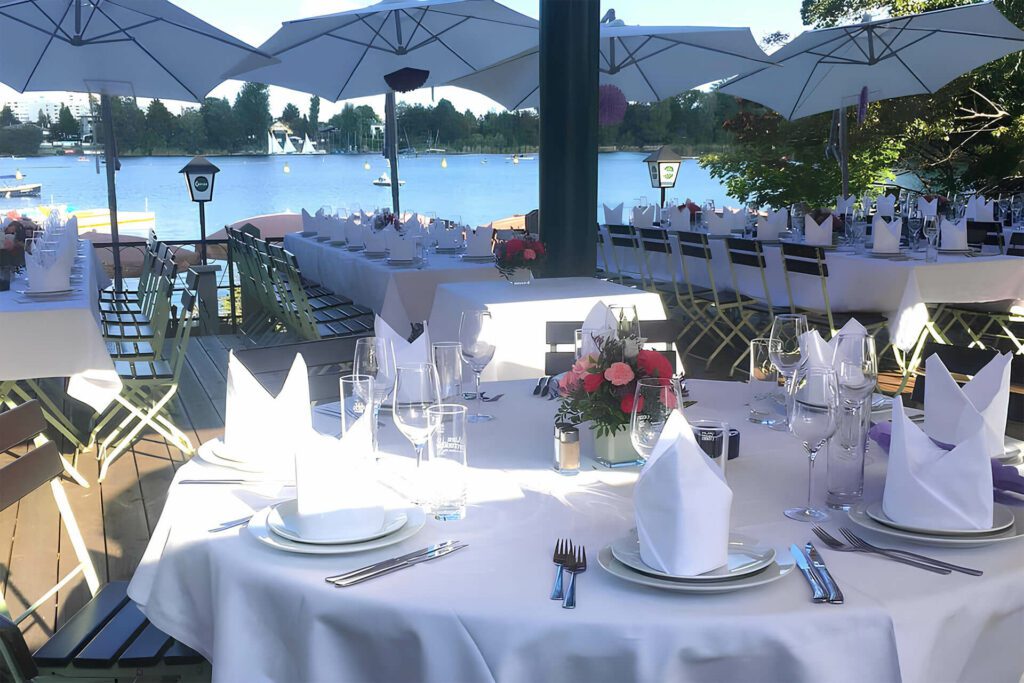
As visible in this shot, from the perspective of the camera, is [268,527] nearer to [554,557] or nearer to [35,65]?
[554,557]

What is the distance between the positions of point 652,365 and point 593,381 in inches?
4.9

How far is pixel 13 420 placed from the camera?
2336mm

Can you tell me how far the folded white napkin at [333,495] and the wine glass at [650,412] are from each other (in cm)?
48

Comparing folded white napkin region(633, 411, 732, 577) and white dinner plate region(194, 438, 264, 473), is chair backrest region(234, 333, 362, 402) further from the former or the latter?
folded white napkin region(633, 411, 732, 577)

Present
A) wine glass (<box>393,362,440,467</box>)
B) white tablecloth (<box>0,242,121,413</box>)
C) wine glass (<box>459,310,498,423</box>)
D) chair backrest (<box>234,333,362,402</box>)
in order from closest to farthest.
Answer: wine glass (<box>393,362,440,467</box>) → wine glass (<box>459,310,498,423</box>) → chair backrest (<box>234,333,362,402</box>) → white tablecloth (<box>0,242,121,413</box>)

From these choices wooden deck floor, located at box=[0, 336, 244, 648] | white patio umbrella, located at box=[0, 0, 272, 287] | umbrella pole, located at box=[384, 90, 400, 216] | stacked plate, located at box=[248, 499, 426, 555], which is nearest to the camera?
stacked plate, located at box=[248, 499, 426, 555]

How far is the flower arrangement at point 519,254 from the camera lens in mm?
4891

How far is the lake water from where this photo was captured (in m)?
45.8

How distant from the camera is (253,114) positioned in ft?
123

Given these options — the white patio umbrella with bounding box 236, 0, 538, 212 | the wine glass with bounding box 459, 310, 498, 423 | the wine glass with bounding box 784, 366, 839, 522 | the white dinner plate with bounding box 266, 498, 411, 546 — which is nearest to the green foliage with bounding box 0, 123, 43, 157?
the white patio umbrella with bounding box 236, 0, 538, 212

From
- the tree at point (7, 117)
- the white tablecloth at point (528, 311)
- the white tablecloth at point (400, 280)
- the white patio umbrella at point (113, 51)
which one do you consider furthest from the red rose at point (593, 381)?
the tree at point (7, 117)

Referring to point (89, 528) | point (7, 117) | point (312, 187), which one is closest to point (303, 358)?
point (89, 528)

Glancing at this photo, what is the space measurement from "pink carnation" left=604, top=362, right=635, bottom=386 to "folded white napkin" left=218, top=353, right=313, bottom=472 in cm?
67

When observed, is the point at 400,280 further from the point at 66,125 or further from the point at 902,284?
the point at 66,125
